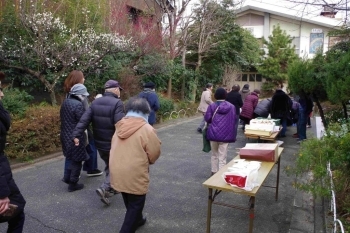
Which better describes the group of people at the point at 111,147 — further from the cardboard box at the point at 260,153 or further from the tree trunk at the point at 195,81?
the tree trunk at the point at 195,81

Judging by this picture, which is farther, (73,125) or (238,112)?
(238,112)

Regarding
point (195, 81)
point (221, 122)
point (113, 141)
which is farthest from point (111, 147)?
point (195, 81)

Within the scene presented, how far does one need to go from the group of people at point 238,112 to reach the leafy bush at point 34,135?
3.32m

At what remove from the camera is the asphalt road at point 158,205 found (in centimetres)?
366

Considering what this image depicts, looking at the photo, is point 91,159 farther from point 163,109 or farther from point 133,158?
point 163,109

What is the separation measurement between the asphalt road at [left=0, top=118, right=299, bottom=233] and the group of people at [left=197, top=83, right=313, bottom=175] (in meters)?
0.86

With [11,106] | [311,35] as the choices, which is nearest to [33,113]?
[11,106]

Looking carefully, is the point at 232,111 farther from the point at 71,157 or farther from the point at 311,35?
the point at 311,35

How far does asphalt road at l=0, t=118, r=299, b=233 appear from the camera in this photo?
12.0 ft

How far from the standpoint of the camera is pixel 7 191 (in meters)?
2.31

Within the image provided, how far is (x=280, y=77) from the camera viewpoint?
2233 centimetres

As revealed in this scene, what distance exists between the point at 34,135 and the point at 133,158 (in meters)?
4.02

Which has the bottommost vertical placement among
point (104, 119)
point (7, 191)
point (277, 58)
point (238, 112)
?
point (238, 112)

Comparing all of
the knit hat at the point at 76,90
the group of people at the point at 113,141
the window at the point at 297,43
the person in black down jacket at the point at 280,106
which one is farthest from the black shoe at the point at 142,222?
the window at the point at 297,43
